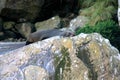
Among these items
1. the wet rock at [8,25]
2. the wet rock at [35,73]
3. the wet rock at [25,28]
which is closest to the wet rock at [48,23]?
the wet rock at [25,28]

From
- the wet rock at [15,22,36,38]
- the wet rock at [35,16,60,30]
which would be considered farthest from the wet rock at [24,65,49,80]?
the wet rock at [15,22,36,38]

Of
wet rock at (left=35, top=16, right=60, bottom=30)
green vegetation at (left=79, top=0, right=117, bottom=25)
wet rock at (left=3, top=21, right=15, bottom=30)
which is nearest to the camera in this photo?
green vegetation at (left=79, top=0, right=117, bottom=25)

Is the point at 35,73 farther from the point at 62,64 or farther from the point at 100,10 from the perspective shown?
the point at 100,10

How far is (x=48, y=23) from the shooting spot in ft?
51.4

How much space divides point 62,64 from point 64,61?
0.12 ft

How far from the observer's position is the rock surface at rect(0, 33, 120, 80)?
3.69 m

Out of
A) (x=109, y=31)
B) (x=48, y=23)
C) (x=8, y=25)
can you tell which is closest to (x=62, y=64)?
(x=109, y=31)

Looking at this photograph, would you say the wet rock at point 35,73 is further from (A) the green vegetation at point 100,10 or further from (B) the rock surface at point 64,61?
(A) the green vegetation at point 100,10

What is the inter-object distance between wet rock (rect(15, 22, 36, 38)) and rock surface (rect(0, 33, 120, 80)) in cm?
1155

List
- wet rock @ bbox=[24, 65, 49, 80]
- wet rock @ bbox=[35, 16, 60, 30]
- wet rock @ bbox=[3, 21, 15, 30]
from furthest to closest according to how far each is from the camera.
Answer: wet rock @ bbox=[3, 21, 15, 30]
wet rock @ bbox=[35, 16, 60, 30]
wet rock @ bbox=[24, 65, 49, 80]

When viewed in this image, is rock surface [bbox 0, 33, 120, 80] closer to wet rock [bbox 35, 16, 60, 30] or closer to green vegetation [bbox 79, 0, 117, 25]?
green vegetation [bbox 79, 0, 117, 25]

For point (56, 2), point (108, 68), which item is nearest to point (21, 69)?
point (108, 68)

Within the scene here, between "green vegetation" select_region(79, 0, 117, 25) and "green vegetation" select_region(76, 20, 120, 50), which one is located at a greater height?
"green vegetation" select_region(76, 20, 120, 50)

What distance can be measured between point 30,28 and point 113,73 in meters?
12.0
